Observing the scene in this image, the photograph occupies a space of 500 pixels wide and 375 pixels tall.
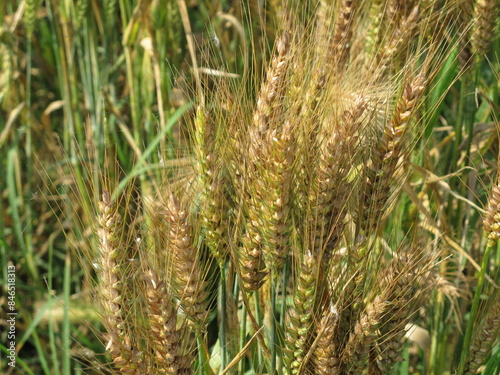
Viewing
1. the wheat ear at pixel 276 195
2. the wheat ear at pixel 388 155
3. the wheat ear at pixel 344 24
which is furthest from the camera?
the wheat ear at pixel 344 24

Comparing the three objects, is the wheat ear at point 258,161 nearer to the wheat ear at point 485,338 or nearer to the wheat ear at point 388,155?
the wheat ear at point 388,155

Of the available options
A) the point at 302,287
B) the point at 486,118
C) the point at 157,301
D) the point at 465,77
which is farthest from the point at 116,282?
the point at 486,118

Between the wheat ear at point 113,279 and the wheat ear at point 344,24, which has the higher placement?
the wheat ear at point 344,24

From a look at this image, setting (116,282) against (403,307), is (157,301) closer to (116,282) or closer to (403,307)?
(116,282)

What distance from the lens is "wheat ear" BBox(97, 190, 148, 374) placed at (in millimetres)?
839

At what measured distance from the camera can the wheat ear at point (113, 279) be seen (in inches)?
33.0

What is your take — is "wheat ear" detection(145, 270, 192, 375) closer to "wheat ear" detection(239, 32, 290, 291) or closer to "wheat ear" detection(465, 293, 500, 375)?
"wheat ear" detection(239, 32, 290, 291)

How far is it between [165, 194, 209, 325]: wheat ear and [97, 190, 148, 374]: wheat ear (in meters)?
0.07

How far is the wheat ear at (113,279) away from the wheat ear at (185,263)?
0.24 feet

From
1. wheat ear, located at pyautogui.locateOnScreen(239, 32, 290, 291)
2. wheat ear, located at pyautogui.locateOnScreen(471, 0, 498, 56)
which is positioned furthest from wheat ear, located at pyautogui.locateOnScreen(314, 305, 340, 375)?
wheat ear, located at pyautogui.locateOnScreen(471, 0, 498, 56)

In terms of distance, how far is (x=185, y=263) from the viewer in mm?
888

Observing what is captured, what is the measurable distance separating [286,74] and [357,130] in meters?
0.13

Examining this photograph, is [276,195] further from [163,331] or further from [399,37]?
[399,37]

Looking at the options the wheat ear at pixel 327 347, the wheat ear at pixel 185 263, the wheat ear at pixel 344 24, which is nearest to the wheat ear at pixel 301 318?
the wheat ear at pixel 327 347
